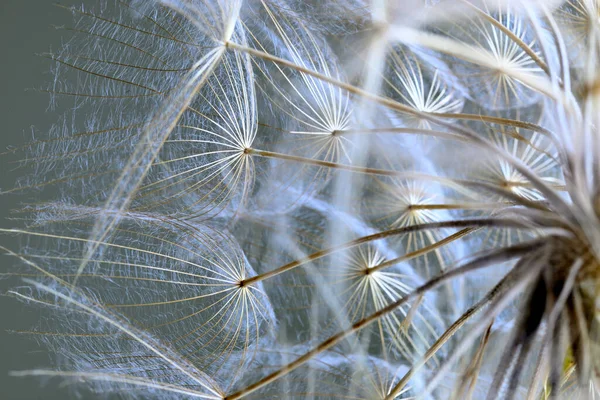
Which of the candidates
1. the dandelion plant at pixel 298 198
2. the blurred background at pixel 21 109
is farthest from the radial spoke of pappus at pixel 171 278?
the blurred background at pixel 21 109

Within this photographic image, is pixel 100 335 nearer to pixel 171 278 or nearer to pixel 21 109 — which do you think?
pixel 171 278

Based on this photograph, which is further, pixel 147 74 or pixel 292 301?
pixel 292 301

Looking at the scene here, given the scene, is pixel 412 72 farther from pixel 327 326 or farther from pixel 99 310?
pixel 99 310

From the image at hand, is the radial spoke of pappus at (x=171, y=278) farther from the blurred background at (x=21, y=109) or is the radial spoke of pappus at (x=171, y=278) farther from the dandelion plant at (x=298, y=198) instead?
the blurred background at (x=21, y=109)

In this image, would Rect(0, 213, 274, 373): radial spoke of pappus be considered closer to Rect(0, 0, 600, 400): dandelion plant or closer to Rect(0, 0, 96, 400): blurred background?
Rect(0, 0, 600, 400): dandelion plant

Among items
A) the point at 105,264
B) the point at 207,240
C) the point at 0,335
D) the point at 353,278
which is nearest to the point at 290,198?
the point at 353,278

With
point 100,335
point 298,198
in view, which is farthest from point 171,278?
point 298,198

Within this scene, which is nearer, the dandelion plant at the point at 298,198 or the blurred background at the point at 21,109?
the dandelion plant at the point at 298,198
